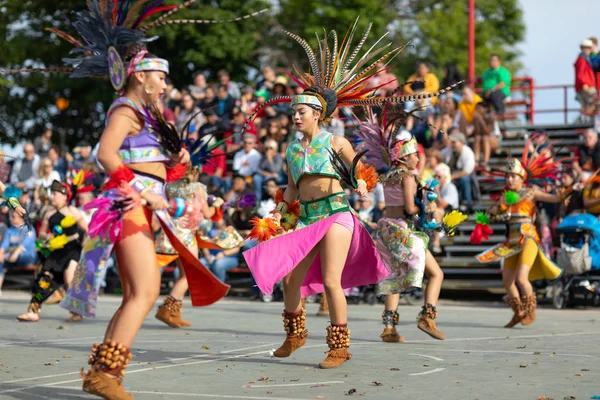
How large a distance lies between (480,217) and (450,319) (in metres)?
1.52

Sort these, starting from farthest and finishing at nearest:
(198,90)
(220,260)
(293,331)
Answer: (198,90) < (220,260) < (293,331)

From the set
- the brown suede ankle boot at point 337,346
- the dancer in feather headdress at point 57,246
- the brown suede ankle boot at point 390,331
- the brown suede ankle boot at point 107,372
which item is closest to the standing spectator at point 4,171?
the dancer in feather headdress at point 57,246

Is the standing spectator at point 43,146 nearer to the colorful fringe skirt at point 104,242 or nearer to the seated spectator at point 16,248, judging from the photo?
the seated spectator at point 16,248

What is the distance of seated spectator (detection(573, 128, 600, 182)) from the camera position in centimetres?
1683

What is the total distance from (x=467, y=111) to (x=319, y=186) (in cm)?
1241

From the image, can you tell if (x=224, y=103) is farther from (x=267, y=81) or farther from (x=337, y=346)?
(x=337, y=346)

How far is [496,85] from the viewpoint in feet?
67.7

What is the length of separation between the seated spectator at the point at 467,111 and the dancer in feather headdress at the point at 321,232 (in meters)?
11.4

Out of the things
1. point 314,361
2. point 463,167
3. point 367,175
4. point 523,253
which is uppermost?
point 463,167

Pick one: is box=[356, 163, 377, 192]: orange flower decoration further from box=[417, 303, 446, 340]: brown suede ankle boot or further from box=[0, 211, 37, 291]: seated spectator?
box=[0, 211, 37, 291]: seated spectator

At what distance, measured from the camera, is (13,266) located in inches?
778

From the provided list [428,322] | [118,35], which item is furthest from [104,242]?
[428,322]

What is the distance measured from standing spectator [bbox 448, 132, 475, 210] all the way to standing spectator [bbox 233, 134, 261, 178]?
3.60m

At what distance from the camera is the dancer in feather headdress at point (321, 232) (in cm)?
828
